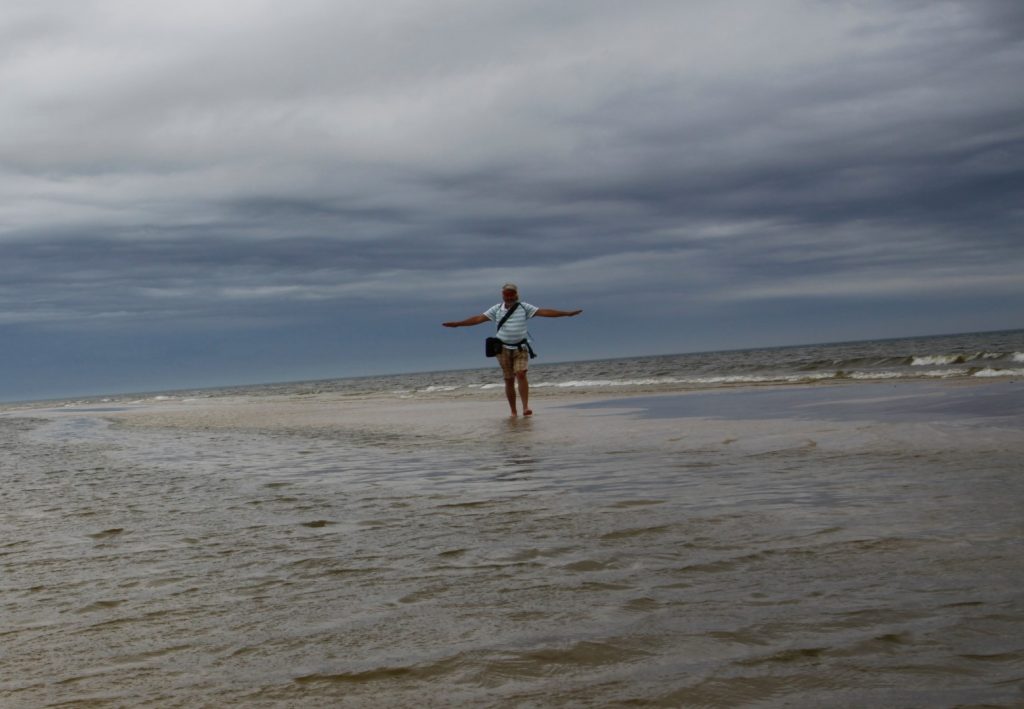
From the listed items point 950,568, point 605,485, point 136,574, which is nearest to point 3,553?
point 136,574

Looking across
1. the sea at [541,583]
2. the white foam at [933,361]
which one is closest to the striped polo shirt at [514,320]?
the sea at [541,583]

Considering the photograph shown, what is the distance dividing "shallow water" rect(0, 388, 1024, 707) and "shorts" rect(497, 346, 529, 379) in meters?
7.16

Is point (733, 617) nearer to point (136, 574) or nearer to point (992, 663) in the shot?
point (992, 663)

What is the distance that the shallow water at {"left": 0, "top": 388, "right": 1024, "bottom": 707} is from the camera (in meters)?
2.57

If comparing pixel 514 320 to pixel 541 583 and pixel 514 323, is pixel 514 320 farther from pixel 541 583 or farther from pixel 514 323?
pixel 541 583

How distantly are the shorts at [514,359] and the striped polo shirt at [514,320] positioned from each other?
0.70ft

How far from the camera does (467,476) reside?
764cm

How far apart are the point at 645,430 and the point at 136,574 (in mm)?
8117

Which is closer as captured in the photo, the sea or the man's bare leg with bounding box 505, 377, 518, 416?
the sea

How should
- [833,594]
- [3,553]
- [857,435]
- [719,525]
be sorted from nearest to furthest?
[833,594]
[719,525]
[3,553]
[857,435]

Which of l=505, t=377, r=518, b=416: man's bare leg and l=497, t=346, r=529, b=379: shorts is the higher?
l=497, t=346, r=529, b=379: shorts

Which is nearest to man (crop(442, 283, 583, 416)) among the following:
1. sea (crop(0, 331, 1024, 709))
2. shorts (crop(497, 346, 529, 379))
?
shorts (crop(497, 346, 529, 379))

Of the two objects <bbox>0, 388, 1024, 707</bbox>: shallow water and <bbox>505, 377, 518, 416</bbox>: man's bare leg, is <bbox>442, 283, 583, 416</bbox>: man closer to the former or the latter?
<bbox>505, 377, 518, 416</bbox>: man's bare leg

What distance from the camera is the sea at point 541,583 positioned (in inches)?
101
